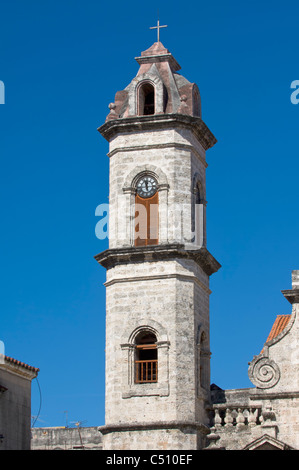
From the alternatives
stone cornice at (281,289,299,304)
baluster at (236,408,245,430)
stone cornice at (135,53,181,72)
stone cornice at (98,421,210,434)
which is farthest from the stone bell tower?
stone cornice at (281,289,299,304)

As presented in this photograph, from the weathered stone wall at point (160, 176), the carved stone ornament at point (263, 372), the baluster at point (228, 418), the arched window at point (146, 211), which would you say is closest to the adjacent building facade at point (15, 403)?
the weathered stone wall at point (160, 176)

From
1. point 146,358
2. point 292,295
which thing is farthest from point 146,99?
point 146,358

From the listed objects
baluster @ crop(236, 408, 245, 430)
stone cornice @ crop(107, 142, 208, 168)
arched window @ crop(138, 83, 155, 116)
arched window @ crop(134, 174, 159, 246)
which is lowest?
baluster @ crop(236, 408, 245, 430)

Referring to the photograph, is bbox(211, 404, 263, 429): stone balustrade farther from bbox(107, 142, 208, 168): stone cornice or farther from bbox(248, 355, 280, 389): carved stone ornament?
bbox(107, 142, 208, 168): stone cornice

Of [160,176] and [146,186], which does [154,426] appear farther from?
[160,176]

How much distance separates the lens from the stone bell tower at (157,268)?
1375 inches

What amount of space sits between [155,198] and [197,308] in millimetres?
3976

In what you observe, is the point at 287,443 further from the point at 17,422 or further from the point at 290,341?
the point at 17,422

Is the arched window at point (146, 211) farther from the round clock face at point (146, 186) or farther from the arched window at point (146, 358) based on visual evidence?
the arched window at point (146, 358)

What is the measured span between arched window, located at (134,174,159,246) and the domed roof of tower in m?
2.52

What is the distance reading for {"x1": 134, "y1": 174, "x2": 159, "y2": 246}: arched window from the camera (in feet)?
121
